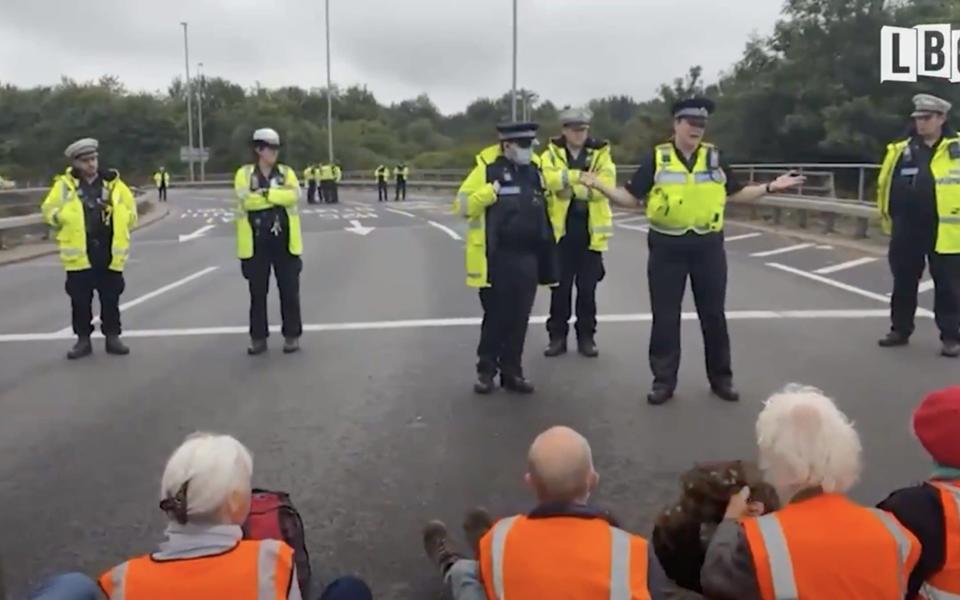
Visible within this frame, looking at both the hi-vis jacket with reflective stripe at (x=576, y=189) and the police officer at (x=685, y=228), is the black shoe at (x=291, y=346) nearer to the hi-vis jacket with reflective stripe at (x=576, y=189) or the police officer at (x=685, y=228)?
the hi-vis jacket with reflective stripe at (x=576, y=189)

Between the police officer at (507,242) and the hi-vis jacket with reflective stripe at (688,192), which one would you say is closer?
the hi-vis jacket with reflective stripe at (688,192)

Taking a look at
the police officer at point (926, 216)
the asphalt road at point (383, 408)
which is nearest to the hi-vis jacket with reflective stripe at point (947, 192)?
the police officer at point (926, 216)

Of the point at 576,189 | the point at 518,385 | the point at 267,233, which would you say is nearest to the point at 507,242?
the point at 518,385

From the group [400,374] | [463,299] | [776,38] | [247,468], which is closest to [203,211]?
[776,38]

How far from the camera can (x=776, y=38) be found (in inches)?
1849

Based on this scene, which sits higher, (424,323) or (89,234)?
(89,234)

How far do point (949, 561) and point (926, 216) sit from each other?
261 inches

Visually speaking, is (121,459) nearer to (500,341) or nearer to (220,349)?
(500,341)

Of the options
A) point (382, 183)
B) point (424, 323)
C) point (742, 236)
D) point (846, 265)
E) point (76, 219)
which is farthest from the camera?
point (382, 183)

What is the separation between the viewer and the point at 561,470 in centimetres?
327

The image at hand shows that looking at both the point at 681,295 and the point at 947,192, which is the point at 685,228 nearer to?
the point at 681,295

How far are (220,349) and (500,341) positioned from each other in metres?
3.19

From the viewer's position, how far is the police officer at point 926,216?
30.1 feet

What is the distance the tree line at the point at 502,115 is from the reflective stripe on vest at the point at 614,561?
16.0 metres
